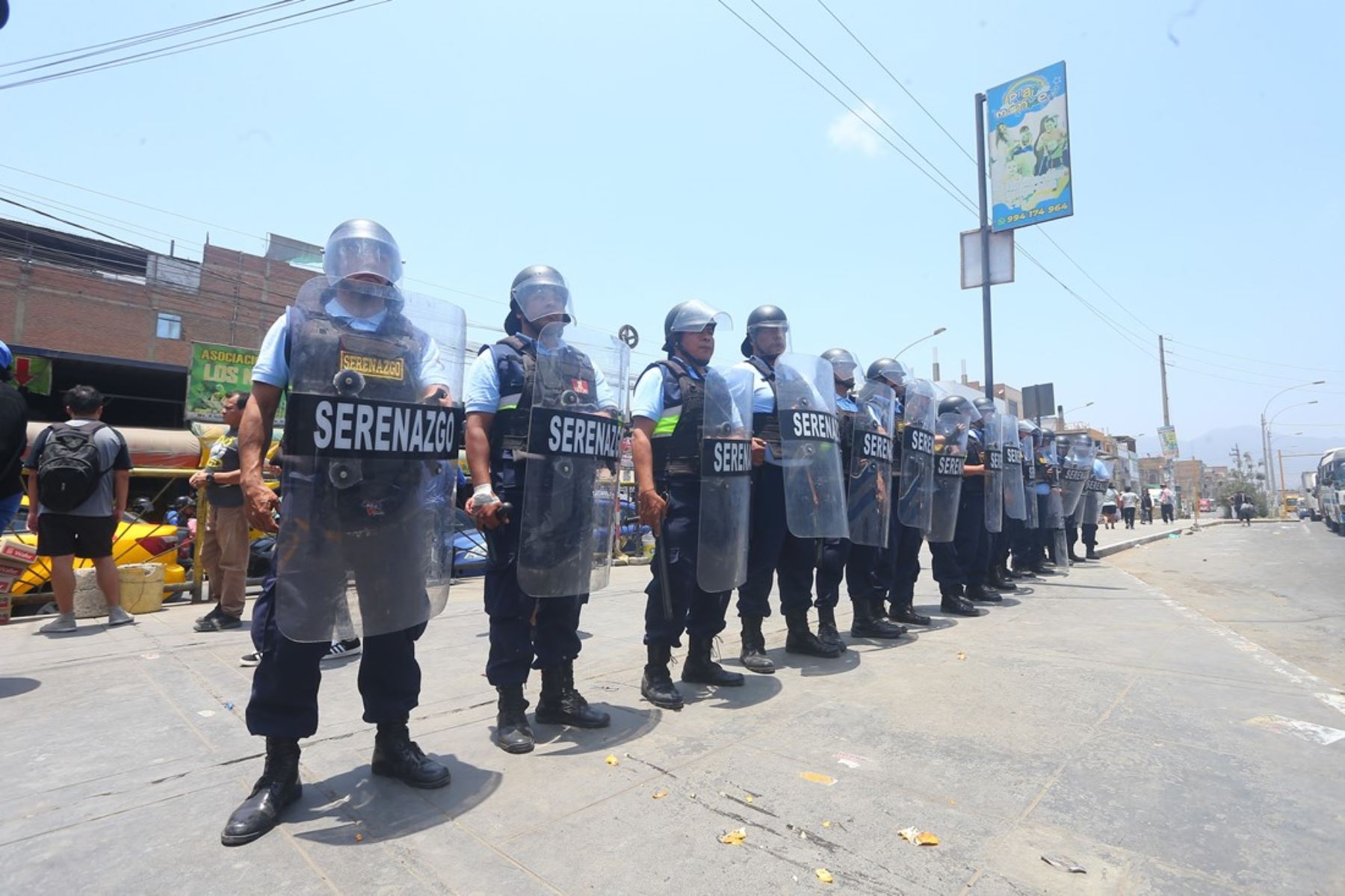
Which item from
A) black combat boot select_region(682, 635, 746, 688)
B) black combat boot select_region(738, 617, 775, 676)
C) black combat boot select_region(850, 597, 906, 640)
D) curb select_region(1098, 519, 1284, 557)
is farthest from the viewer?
curb select_region(1098, 519, 1284, 557)

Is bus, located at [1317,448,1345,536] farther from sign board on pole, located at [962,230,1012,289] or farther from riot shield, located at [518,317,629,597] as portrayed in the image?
riot shield, located at [518,317,629,597]

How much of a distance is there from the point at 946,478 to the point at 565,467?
3.65m

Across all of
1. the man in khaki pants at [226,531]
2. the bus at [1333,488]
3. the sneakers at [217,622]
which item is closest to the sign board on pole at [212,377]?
the man in khaki pants at [226,531]

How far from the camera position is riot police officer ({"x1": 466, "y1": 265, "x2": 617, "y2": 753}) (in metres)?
2.61

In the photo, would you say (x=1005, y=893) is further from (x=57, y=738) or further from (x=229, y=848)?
(x=57, y=738)

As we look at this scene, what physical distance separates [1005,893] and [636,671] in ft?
7.76

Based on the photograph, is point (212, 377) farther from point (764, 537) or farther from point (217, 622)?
point (764, 537)

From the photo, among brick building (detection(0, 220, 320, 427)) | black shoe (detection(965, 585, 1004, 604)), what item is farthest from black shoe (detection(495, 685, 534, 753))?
brick building (detection(0, 220, 320, 427))

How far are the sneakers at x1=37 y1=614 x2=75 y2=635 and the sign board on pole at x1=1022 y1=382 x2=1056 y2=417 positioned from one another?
11.6m

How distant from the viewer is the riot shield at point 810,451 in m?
3.82

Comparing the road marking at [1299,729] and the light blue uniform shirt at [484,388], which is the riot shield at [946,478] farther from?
the light blue uniform shirt at [484,388]

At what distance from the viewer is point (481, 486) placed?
8.34 ft

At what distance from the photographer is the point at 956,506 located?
5305 millimetres

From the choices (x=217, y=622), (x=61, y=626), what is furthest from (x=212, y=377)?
(x=217, y=622)
